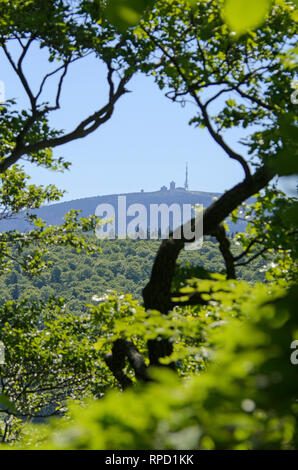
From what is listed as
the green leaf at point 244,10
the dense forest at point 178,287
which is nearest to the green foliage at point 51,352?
the dense forest at point 178,287

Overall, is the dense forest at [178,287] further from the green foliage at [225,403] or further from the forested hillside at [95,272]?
the forested hillside at [95,272]

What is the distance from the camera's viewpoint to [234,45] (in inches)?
264

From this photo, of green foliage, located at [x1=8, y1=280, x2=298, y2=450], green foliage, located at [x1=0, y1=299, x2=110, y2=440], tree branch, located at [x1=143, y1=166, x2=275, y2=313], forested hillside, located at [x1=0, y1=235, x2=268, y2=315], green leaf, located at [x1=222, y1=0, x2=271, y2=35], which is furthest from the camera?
forested hillside, located at [x1=0, y1=235, x2=268, y2=315]

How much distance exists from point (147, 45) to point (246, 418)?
7.14 metres

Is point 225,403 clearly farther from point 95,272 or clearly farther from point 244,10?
point 95,272

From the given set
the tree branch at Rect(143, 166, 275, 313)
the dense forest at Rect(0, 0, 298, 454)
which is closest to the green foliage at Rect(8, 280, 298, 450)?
the dense forest at Rect(0, 0, 298, 454)

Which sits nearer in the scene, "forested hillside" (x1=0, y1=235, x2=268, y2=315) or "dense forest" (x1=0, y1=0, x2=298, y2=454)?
"dense forest" (x1=0, y1=0, x2=298, y2=454)

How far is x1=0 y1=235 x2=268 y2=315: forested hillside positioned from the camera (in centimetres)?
7412

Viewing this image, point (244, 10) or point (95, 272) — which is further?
point (95, 272)

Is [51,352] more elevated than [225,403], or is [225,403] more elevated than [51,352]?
[225,403]

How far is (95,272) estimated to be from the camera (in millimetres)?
83625

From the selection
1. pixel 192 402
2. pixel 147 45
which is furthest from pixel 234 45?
pixel 192 402

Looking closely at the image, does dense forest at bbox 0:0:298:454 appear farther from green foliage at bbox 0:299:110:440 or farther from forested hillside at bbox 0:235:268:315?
forested hillside at bbox 0:235:268:315

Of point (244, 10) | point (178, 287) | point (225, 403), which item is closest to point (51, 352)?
point (178, 287)
